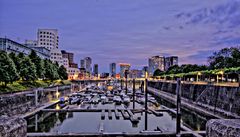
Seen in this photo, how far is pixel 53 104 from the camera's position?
1922 inches

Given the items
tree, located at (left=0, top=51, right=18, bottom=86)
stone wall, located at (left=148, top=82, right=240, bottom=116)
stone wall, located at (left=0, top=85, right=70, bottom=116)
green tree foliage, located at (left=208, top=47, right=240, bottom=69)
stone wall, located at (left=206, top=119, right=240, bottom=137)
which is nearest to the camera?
stone wall, located at (left=206, top=119, right=240, bottom=137)

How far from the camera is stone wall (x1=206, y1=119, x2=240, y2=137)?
246 centimetres

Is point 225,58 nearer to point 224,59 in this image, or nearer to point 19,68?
point 224,59

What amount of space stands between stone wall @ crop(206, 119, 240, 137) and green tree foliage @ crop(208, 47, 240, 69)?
7332 cm

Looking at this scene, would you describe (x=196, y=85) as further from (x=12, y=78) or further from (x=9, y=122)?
(x=9, y=122)

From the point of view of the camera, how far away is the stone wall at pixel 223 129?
8.07 feet

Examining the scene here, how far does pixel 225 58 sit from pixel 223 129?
3638 inches

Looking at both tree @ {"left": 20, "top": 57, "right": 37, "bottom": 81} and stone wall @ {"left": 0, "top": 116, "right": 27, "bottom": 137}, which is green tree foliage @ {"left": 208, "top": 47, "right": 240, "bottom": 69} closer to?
tree @ {"left": 20, "top": 57, "right": 37, "bottom": 81}

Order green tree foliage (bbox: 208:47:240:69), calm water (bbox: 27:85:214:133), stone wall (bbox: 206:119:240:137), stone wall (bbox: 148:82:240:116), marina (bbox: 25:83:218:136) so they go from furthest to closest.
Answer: green tree foliage (bbox: 208:47:240:69) < stone wall (bbox: 148:82:240:116) < calm water (bbox: 27:85:214:133) < marina (bbox: 25:83:218:136) < stone wall (bbox: 206:119:240:137)

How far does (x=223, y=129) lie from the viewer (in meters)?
2.58

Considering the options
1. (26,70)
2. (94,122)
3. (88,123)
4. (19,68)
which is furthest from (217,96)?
(19,68)

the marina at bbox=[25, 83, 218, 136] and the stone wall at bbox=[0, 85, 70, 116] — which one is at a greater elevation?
the stone wall at bbox=[0, 85, 70, 116]

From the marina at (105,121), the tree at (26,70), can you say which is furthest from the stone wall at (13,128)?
the tree at (26,70)

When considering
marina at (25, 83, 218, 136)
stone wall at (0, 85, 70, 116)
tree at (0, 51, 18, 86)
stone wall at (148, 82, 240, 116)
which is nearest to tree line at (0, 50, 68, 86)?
tree at (0, 51, 18, 86)
